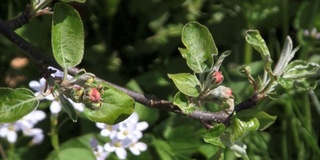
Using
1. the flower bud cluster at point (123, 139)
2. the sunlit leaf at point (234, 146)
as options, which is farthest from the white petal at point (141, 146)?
the sunlit leaf at point (234, 146)

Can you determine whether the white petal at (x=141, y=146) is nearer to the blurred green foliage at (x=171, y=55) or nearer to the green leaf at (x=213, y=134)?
the blurred green foliage at (x=171, y=55)

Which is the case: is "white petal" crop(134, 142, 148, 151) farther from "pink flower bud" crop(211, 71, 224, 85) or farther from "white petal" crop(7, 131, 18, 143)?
"pink flower bud" crop(211, 71, 224, 85)

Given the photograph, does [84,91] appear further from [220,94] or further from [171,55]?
[171,55]

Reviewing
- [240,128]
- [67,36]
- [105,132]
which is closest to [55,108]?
[105,132]

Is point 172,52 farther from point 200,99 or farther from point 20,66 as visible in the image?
point 200,99

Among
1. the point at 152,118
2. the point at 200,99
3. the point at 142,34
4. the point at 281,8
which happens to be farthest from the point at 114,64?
the point at 200,99
